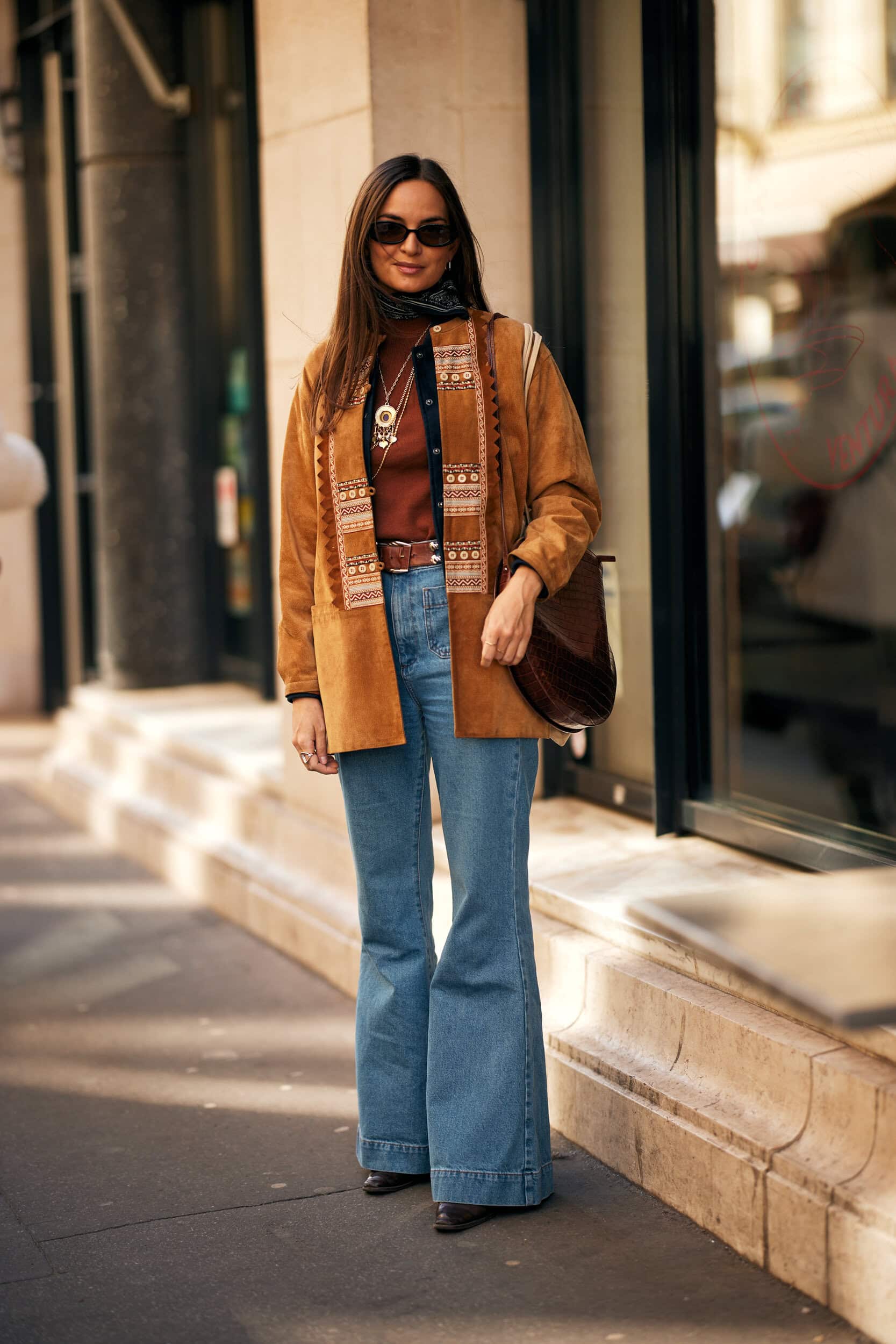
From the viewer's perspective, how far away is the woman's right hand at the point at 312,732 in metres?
3.37

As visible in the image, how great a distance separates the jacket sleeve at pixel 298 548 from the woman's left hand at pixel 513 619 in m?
0.44

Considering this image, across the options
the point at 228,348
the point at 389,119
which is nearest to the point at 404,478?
the point at 389,119

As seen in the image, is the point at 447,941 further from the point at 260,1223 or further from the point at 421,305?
the point at 421,305

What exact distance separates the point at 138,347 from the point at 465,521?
549 centimetres

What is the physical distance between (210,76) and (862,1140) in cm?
690

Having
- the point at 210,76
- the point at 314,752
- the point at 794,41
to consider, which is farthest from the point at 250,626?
the point at 314,752

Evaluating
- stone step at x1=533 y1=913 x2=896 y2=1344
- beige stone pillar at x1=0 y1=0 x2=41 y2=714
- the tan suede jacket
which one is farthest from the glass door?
the tan suede jacket

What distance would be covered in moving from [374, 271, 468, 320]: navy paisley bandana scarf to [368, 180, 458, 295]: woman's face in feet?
0.06

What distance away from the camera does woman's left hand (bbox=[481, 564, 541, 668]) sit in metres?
3.10

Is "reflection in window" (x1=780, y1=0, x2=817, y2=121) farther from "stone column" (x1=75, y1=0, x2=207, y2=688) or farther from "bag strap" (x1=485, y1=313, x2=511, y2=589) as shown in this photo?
"stone column" (x1=75, y1=0, x2=207, y2=688)

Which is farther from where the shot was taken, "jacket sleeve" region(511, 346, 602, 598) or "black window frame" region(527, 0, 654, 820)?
"black window frame" region(527, 0, 654, 820)

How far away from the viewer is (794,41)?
4812 millimetres

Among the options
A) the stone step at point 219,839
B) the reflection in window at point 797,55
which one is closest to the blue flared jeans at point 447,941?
the stone step at point 219,839

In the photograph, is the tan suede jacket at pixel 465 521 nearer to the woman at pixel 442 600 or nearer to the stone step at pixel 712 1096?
the woman at pixel 442 600
